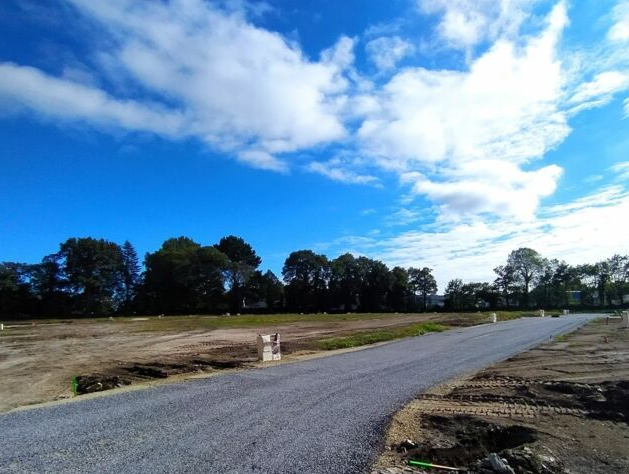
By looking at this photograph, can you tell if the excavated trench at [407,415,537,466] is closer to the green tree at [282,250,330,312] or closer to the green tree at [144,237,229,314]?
the green tree at [144,237,229,314]

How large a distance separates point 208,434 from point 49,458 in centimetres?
230

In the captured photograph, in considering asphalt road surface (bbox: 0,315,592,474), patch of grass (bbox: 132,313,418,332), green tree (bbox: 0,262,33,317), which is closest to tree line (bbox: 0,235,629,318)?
green tree (bbox: 0,262,33,317)

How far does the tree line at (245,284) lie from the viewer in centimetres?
9612

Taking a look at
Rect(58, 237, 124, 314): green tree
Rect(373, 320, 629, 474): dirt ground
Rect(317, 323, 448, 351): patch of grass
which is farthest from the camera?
Rect(58, 237, 124, 314): green tree

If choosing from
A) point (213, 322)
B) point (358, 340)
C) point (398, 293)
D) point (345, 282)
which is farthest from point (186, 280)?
point (358, 340)

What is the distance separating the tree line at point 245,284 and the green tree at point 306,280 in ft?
0.87

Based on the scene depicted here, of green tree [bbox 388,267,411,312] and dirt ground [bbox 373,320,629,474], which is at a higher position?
green tree [bbox 388,267,411,312]

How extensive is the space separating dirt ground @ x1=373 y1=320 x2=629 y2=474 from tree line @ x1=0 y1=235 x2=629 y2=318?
300ft

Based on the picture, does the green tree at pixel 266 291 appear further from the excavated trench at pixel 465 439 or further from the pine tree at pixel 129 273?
the excavated trench at pixel 465 439

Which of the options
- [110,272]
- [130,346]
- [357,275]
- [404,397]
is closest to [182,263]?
[110,272]

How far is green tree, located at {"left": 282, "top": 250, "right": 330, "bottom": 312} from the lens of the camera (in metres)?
115

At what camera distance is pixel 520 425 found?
8203 mm

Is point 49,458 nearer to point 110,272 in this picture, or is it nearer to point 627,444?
point 627,444

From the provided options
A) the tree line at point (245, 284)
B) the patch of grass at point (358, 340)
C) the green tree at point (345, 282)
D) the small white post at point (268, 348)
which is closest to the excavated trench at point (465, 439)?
the small white post at point (268, 348)
